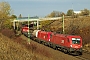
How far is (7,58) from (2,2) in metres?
58.6

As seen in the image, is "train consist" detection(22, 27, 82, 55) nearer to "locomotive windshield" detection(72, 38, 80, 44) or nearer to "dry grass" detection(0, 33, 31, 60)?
"locomotive windshield" detection(72, 38, 80, 44)

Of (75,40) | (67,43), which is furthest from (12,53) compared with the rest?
(67,43)

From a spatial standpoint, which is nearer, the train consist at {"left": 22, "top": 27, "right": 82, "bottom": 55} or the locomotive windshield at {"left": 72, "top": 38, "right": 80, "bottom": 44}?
the train consist at {"left": 22, "top": 27, "right": 82, "bottom": 55}

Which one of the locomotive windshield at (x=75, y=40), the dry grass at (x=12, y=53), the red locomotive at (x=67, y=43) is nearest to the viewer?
the dry grass at (x=12, y=53)

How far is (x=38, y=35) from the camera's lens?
5225 cm

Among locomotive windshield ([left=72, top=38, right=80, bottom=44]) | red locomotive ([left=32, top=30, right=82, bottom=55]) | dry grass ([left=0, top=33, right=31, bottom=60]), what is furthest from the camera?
locomotive windshield ([left=72, top=38, right=80, bottom=44])

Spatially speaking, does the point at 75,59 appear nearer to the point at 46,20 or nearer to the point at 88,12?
the point at 46,20

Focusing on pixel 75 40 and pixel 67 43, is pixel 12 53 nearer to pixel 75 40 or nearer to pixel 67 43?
pixel 75 40

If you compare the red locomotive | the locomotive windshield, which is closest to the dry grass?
the red locomotive

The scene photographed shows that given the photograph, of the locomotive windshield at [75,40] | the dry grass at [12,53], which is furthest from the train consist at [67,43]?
the dry grass at [12,53]

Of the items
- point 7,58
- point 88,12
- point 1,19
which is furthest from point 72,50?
point 88,12

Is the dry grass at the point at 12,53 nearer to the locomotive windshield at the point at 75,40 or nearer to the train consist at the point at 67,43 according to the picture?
the train consist at the point at 67,43

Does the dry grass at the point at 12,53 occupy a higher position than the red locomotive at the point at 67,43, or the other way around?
the dry grass at the point at 12,53

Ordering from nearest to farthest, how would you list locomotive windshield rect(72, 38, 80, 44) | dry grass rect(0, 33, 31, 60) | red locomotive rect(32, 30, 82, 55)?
dry grass rect(0, 33, 31, 60), red locomotive rect(32, 30, 82, 55), locomotive windshield rect(72, 38, 80, 44)
